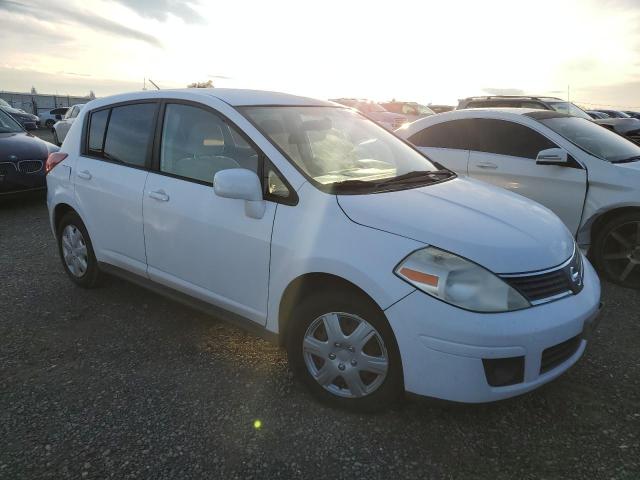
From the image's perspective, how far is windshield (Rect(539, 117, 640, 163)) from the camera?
15.7 feet

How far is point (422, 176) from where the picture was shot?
3205 mm

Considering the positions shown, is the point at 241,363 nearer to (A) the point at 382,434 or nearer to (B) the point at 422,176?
(A) the point at 382,434

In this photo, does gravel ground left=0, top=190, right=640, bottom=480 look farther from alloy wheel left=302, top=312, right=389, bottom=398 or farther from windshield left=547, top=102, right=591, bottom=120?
windshield left=547, top=102, right=591, bottom=120

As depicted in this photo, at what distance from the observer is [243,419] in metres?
2.65

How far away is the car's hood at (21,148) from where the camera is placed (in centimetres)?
732

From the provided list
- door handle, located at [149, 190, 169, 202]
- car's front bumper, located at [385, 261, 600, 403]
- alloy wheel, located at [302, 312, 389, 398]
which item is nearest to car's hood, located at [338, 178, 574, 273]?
car's front bumper, located at [385, 261, 600, 403]

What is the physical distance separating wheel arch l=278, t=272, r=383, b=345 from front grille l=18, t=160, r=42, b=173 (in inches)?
254

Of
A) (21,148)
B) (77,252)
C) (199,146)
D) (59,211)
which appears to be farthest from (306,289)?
(21,148)

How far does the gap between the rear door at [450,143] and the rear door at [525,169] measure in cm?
10

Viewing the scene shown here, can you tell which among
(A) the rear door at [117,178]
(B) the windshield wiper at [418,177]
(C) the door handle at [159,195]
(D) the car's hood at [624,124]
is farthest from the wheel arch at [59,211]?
(D) the car's hood at [624,124]

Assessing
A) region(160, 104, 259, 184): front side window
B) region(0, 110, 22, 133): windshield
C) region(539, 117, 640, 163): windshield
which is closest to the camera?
region(160, 104, 259, 184): front side window

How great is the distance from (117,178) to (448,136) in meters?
3.61

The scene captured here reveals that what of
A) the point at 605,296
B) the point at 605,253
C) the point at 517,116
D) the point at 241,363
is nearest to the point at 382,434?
the point at 241,363

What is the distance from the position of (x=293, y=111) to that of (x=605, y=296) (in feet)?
10.1
